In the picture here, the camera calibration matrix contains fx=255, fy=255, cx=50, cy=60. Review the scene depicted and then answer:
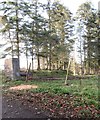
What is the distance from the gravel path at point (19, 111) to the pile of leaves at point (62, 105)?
211 millimetres

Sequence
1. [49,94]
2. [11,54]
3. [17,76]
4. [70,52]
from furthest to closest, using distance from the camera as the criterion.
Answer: [70,52] < [11,54] < [17,76] < [49,94]

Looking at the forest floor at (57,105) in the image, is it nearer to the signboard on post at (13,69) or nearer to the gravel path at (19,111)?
the gravel path at (19,111)

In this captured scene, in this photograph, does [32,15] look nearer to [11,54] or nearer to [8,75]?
[11,54]

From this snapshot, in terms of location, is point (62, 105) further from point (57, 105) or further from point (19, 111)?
point (19, 111)

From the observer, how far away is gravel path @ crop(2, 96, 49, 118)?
235 inches

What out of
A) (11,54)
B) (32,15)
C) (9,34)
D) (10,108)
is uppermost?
(32,15)

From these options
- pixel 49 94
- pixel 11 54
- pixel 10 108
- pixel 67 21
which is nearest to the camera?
pixel 10 108

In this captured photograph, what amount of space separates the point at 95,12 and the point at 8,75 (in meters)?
13.1

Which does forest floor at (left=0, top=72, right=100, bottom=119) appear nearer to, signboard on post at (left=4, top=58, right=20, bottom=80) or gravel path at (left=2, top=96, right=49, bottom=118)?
gravel path at (left=2, top=96, right=49, bottom=118)

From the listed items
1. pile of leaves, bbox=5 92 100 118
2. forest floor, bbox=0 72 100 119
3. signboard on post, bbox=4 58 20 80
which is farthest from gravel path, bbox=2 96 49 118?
signboard on post, bbox=4 58 20 80

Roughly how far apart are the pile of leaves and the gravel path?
211mm

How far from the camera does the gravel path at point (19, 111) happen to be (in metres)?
5.98

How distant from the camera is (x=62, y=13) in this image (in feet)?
80.0

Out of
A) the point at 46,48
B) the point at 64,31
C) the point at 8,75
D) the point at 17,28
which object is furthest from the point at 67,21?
the point at 8,75
